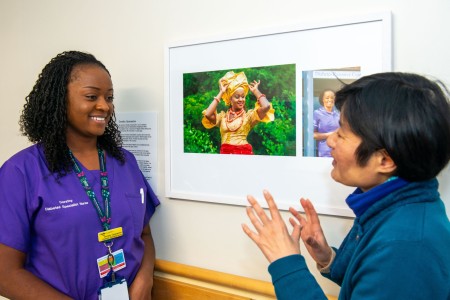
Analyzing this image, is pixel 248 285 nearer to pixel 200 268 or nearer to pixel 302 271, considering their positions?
pixel 200 268

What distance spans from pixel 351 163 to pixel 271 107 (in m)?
0.48

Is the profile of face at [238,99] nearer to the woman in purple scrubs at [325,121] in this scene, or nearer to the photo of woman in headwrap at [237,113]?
the photo of woman in headwrap at [237,113]

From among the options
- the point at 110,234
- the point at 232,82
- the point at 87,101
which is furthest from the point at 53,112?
the point at 232,82

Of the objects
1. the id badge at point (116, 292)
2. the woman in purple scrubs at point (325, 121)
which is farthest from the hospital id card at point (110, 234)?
the woman in purple scrubs at point (325, 121)

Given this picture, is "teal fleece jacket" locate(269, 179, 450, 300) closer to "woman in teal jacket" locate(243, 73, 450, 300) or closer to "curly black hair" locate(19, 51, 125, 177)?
"woman in teal jacket" locate(243, 73, 450, 300)

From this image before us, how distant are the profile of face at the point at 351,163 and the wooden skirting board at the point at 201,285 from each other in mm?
540

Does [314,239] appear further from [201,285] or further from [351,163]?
[201,285]

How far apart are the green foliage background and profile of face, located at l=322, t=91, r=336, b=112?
10 centimetres

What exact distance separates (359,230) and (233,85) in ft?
2.28

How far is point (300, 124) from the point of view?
1.16 m

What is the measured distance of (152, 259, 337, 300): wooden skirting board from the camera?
4.16 feet

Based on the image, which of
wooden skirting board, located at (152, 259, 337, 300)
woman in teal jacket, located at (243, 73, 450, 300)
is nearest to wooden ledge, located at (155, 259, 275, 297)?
wooden skirting board, located at (152, 259, 337, 300)

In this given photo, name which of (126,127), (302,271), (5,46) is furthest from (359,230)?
(5,46)

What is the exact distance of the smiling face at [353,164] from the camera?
74 centimetres
